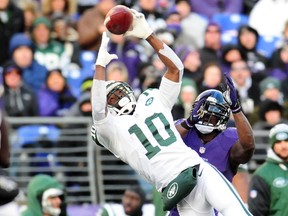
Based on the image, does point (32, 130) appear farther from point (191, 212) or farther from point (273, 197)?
point (191, 212)

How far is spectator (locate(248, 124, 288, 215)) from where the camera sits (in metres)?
12.3

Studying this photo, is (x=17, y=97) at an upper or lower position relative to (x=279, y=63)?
upper

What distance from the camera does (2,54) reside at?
16.6 m

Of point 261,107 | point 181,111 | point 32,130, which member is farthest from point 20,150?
point 261,107

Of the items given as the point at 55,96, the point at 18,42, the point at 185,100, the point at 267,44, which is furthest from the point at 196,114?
the point at 267,44

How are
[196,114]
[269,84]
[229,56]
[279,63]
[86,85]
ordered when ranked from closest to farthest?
1. [196,114]
2. [86,85]
3. [269,84]
4. [229,56]
5. [279,63]

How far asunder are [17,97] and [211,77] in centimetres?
224

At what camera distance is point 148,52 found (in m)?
17.0

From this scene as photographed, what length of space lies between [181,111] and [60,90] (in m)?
1.52

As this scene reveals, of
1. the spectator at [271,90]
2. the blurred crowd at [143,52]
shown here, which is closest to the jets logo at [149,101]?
the blurred crowd at [143,52]

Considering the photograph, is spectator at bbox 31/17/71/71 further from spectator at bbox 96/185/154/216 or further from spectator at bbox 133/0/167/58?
spectator at bbox 96/185/154/216

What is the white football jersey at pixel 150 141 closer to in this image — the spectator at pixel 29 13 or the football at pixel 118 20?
the football at pixel 118 20

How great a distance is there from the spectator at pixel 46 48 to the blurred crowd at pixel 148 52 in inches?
0.5

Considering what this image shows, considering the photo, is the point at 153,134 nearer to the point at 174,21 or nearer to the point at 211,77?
the point at 211,77
